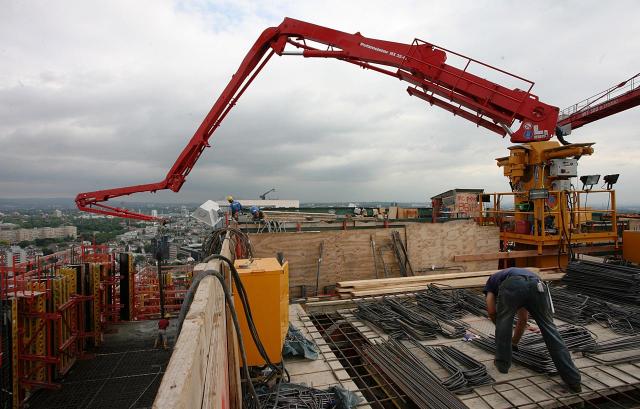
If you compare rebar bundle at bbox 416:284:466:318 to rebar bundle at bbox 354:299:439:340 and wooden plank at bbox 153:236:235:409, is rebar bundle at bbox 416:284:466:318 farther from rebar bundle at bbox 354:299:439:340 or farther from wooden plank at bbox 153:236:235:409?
wooden plank at bbox 153:236:235:409

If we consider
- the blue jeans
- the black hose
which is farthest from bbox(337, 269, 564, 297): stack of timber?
the black hose

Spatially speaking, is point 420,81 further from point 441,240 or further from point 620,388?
point 620,388

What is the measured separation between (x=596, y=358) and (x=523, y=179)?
6852 mm

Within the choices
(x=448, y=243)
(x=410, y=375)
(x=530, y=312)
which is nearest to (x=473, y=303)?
(x=530, y=312)

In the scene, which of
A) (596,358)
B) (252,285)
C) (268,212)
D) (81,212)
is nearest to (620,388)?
(596,358)

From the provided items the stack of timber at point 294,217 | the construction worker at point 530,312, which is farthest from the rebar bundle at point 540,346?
the stack of timber at point 294,217

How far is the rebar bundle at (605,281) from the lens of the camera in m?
7.22

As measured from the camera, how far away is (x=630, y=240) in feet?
35.3

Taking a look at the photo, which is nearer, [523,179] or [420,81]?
[420,81]

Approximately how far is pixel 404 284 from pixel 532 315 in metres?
4.14

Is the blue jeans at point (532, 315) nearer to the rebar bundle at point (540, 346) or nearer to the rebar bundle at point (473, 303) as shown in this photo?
the rebar bundle at point (540, 346)

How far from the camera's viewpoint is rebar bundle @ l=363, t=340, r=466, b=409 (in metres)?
3.96

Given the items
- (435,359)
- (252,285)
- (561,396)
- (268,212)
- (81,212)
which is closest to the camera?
(561,396)

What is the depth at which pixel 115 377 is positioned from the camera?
800 centimetres
